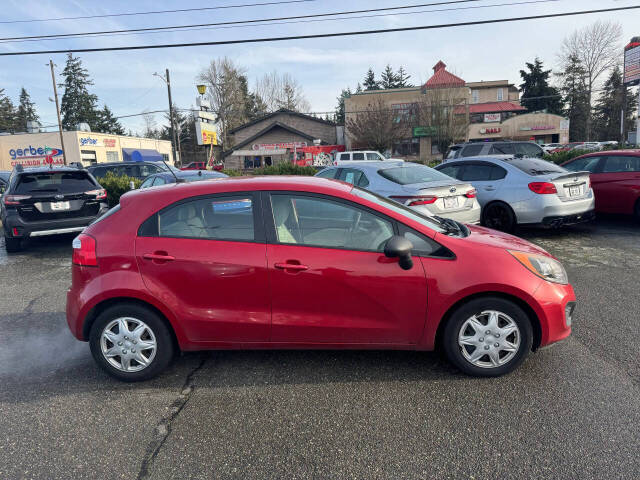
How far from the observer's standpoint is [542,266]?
3.36 m

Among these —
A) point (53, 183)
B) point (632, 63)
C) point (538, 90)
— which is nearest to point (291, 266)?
point (53, 183)

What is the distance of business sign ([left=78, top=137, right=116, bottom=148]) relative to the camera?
149 feet

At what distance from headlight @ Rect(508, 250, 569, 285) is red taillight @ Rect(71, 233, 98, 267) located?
325cm

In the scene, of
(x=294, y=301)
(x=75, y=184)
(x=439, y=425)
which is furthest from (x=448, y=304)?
(x=75, y=184)

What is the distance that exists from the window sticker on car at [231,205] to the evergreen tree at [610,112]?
77445 mm

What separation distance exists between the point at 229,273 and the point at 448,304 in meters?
1.64

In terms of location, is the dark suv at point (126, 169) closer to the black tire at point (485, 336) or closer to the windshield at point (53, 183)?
the windshield at point (53, 183)

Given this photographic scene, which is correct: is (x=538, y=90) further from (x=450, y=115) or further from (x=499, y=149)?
(x=499, y=149)

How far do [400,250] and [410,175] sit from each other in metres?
4.72

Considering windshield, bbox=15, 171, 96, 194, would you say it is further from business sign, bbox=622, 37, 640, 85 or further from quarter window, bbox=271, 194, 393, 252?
business sign, bbox=622, 37, 640, 85

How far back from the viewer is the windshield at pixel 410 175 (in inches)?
288

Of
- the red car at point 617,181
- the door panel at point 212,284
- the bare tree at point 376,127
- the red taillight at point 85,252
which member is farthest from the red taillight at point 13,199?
the bare tree at point 376,127

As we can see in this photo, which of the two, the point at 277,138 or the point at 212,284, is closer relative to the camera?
the point at 212,284

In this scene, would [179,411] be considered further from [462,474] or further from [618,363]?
[618,363]
